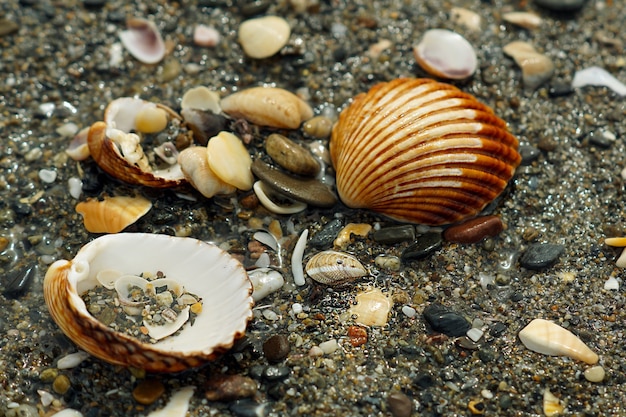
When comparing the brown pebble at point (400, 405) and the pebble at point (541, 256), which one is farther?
the pebble at point (541, 256)

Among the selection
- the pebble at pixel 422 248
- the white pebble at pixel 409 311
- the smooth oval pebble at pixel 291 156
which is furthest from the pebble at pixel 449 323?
the smooth oval pebble at pixel 291 156

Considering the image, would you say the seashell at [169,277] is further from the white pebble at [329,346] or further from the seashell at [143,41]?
the seashell at [143,41]

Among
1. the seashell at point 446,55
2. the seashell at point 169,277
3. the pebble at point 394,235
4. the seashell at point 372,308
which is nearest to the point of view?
the seashell at point 169,277

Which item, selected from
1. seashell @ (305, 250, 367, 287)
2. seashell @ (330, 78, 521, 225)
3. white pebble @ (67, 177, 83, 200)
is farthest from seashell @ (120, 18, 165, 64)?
seashell @ (305, 250, 367, 287)

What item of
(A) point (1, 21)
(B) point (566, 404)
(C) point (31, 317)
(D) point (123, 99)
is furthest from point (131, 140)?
(B) point (566, 404)

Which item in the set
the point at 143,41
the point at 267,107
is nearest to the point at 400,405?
the point at 267,107

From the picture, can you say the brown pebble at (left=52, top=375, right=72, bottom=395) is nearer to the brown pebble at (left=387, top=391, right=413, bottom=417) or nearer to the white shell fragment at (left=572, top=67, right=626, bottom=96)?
the brown pebble at (left=387, top=391, right=413, bottom=417)

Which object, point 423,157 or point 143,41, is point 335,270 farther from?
point 143,41
